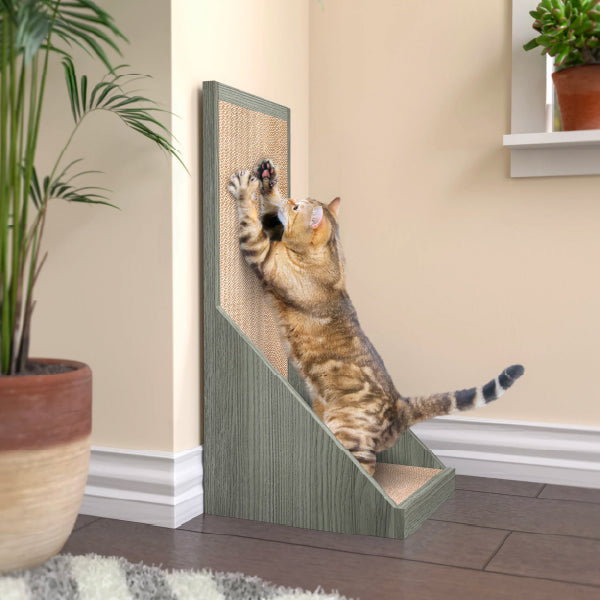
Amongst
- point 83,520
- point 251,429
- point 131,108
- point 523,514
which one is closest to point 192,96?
point 131,108

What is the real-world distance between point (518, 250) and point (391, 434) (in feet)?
2.05

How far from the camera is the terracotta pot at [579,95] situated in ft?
6.49

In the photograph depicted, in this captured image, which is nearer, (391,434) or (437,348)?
(391,434)

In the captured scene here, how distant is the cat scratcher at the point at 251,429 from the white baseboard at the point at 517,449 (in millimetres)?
260

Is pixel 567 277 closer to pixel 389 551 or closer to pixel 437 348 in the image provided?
pixel 437 348

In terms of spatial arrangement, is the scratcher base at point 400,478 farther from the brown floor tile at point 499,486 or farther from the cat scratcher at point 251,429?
the brown floor tile at point 499,486

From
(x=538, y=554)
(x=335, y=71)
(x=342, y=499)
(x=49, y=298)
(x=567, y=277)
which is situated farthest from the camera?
(x=335, y=71)

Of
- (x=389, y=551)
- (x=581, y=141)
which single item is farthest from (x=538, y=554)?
(x=581, y=141)

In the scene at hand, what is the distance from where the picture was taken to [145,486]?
1791mm

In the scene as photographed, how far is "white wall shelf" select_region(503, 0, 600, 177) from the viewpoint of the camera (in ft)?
6.81

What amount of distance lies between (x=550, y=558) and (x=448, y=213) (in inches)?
38.9

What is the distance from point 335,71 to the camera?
92.0 inches

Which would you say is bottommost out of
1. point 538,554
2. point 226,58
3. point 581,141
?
point 538,554

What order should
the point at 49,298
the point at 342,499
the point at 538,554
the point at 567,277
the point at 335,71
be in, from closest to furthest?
the point at 538,554 → the point at 342,499 → the point at 49,298 → the point at 567,277 → the point at 335,71
